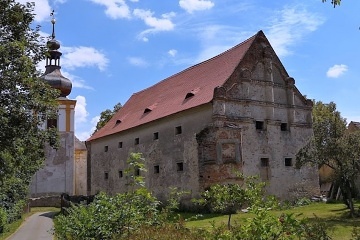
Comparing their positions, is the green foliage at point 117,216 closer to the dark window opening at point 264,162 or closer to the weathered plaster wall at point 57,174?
the dark window opening at point 264,162

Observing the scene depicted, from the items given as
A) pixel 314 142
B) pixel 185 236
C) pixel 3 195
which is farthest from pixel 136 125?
pixel 185 236

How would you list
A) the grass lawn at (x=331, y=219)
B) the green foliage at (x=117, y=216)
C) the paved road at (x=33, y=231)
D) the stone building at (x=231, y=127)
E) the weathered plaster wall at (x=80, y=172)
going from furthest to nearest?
1. the weathered plaster wall at (x=80, y=172)
2. the stone building at (x=231, y=127)
3. the paved road at (x=33, y=231)
4. the grass lawn at (x=331, y=219)
5. the green foliage at (x=117, y=216)

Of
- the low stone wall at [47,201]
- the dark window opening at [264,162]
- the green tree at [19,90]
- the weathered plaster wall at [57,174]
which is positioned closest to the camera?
the green tree at [19,90]

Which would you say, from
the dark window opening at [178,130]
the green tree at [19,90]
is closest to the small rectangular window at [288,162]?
the dark window opening at [178,130]

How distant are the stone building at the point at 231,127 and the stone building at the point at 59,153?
1875cm

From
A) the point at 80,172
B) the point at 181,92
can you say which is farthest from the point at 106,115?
the point at 181,92

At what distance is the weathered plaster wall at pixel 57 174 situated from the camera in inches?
1875

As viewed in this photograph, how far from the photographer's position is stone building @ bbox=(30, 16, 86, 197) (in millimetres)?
47719

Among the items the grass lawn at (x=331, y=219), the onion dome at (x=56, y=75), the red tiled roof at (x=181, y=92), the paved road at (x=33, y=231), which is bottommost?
the paved road at (x=33, y=231)

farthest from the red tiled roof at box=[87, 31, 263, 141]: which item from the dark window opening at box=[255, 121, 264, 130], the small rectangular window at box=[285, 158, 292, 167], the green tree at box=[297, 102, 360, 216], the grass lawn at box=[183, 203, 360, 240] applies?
the grass lawn at box=[183, 203, 360, 240]

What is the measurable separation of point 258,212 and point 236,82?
72.0ft

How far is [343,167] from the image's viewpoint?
2044cm

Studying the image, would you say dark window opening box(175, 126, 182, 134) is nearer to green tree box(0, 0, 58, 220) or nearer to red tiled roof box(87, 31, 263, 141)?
red tiled roof box(87, 31, 263, 141)

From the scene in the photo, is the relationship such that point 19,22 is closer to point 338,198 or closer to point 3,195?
point 3,195
